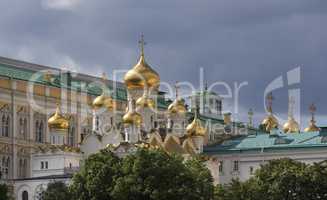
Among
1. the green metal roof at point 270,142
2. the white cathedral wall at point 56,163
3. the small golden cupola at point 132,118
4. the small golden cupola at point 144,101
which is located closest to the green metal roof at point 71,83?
the green metal roof at point 270,142

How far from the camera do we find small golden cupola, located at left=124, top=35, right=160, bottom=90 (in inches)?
3819

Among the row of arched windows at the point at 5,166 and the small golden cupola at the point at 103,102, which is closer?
the row of arched windows at the point at 5,166

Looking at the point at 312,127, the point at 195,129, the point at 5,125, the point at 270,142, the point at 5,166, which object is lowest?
the point at 5,166

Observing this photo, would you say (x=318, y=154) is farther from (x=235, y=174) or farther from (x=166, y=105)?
(x=166, y=105)

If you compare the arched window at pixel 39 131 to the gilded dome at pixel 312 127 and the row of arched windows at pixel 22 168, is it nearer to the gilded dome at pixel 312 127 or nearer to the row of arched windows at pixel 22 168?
the row of arched windows at pixel 22 168

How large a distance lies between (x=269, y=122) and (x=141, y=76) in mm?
32795

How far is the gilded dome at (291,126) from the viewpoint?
122 m

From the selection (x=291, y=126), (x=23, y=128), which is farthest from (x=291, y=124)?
(x=23, y=128)

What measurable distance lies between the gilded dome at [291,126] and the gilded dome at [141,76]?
26.4 metres

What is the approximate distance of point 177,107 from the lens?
106 m

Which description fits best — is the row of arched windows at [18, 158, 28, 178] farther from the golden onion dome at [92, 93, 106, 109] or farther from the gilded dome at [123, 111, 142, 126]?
the gilded dome at [123, 111, 142, 126]

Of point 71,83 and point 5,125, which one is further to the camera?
point 71,83

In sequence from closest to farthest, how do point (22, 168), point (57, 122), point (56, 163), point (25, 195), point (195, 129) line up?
1. point (25, 195)
2. point (56, 163)
3. point (57, 122)
4. point (22, 168)
5. point (195, 129)

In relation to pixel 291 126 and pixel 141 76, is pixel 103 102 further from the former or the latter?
pixel 291 126
